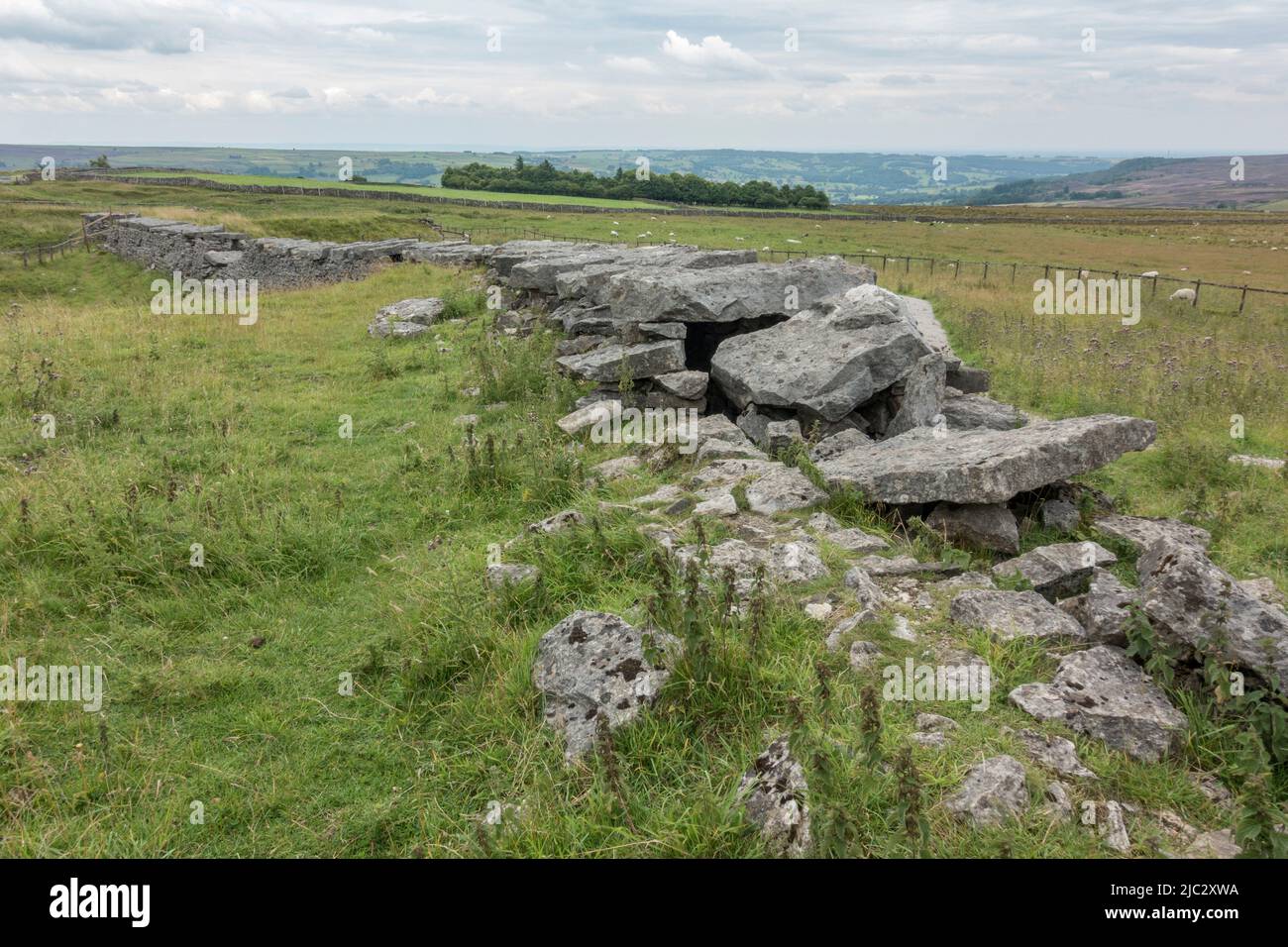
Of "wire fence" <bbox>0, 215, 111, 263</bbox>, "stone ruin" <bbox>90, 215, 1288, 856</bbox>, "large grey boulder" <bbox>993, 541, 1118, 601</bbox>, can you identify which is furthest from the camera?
"wire fence" <bbox>0, 215, 111, 263</bbox>

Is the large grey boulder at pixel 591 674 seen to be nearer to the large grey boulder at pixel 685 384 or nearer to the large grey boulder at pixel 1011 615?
the large grey boulder at pixel 1011 615

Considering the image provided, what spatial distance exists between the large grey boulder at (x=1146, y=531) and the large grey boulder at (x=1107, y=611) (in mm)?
2264

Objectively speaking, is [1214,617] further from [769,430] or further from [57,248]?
[57,248]

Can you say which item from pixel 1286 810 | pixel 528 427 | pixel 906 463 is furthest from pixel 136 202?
pixel 1286 810

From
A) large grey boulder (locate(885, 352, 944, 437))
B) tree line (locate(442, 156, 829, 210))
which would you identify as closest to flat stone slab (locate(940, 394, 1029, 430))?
large grey boulder (locate(885, 352, 944, 437))

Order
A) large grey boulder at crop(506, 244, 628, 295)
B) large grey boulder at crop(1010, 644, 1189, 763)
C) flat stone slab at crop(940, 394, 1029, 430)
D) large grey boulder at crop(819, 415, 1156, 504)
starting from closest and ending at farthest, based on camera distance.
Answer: large grey boulder at crop(1010, 644, 1189, 763), large grey boulder at crop(819, 415, 1156, 504), flat stone slab at crop(940, 394, 1029, 430), large grey boulder at crop(506, 244, 628, 295)

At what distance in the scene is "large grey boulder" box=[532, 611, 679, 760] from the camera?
17.1ft

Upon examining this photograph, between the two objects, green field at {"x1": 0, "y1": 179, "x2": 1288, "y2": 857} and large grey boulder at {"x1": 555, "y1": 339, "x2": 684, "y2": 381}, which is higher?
large grey boulder at {"x1": 555, "y1": 339, "x2": 684, "y2": 381}

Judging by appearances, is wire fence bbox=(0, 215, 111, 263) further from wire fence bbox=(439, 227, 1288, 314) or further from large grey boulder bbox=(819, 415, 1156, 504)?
large grey boulder bbox=(819, 415, 1156, 504)

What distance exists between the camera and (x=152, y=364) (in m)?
15.7

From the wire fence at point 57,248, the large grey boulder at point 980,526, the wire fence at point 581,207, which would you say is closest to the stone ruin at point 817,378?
the large grey boulder at point 980,526

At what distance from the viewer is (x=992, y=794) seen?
4215 mm

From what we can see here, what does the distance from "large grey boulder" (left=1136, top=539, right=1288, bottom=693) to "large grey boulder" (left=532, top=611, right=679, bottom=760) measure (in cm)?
334

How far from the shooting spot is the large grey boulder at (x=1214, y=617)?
494 cm
